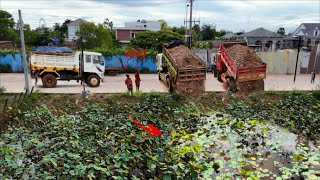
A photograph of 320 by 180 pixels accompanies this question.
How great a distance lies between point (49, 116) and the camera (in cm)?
756

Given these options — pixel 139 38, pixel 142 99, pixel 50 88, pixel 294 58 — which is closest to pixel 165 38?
pixel 139 38

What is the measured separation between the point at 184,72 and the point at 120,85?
5066 mm

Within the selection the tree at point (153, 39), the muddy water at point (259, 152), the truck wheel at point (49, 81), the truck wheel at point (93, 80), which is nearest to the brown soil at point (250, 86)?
the muddy water at point (259, 152)

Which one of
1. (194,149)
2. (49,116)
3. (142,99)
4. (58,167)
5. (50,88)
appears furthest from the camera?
(50,88)

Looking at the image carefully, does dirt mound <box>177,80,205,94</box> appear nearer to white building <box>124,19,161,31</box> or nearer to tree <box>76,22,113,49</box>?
tree <box>76,22,113,49</box>

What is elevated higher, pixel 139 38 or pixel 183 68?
pixel 139 38

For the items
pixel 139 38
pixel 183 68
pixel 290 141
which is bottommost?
pixel 290 141

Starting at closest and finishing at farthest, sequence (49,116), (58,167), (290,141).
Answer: (58,167)
(290,141)
(49,116)

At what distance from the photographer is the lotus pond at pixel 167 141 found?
4.33 m

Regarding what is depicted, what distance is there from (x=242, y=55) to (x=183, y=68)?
2.49 meters

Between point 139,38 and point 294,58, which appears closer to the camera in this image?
point 294,58

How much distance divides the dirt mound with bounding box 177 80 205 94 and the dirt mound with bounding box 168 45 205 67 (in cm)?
69

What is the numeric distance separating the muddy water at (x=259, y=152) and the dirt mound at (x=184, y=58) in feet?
12.5

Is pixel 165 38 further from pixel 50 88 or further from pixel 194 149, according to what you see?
pixel 194 149
